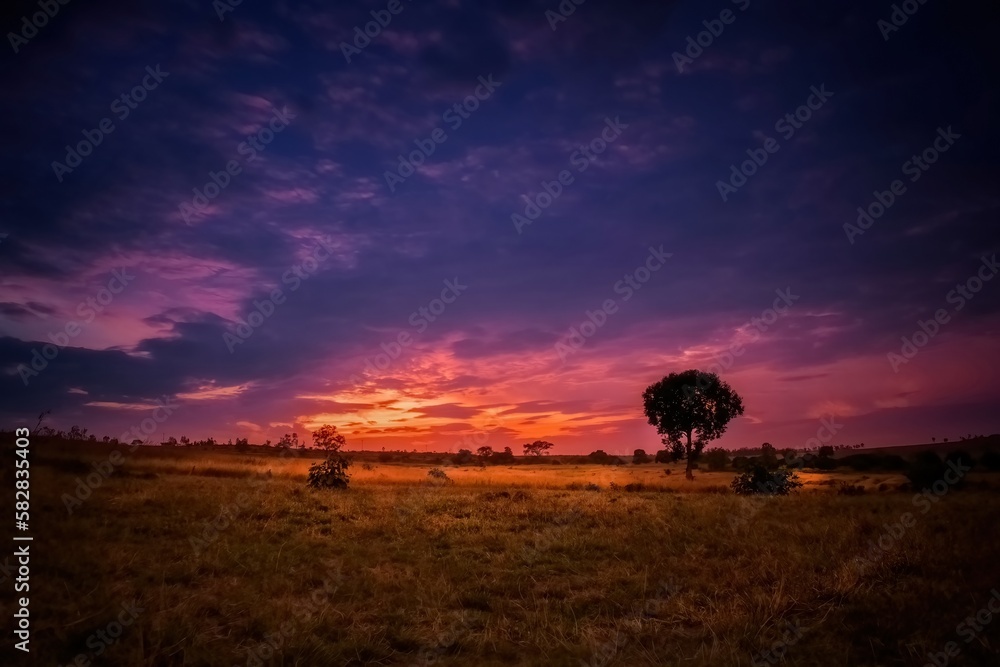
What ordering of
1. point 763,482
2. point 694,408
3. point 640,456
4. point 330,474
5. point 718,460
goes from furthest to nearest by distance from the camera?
point 640,456 < point 718,460 < point 694,408 < point 763,482 < point 330,474

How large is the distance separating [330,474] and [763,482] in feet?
75.6

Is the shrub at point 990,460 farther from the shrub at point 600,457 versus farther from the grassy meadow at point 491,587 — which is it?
the shrub at point 600,457

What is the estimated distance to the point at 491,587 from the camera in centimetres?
770

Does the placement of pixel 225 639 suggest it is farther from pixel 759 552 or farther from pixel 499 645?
pixel 759 552

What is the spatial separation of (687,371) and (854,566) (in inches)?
1444

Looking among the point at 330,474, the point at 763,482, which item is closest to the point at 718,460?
the point at 763,482

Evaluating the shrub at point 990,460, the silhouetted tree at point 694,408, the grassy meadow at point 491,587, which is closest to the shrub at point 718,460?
the silhouetted tree at point 694,408

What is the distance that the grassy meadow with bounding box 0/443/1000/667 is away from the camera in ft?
16.5

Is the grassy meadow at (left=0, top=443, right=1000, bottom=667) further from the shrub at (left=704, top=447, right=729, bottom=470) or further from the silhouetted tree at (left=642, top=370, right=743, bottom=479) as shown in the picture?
the shrub at (left=704, top=447, right=729, bottom=470)

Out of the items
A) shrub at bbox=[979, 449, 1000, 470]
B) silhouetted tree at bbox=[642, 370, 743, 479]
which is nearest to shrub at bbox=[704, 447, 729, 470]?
silhouetted tree at bbox=[642, 370, 743, 479]

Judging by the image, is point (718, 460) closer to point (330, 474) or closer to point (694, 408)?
point (694, 408)

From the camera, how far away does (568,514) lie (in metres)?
14.1

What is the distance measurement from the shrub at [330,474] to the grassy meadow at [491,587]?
315 inches

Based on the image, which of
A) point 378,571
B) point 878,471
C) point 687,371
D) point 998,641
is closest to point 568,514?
point 378,571
